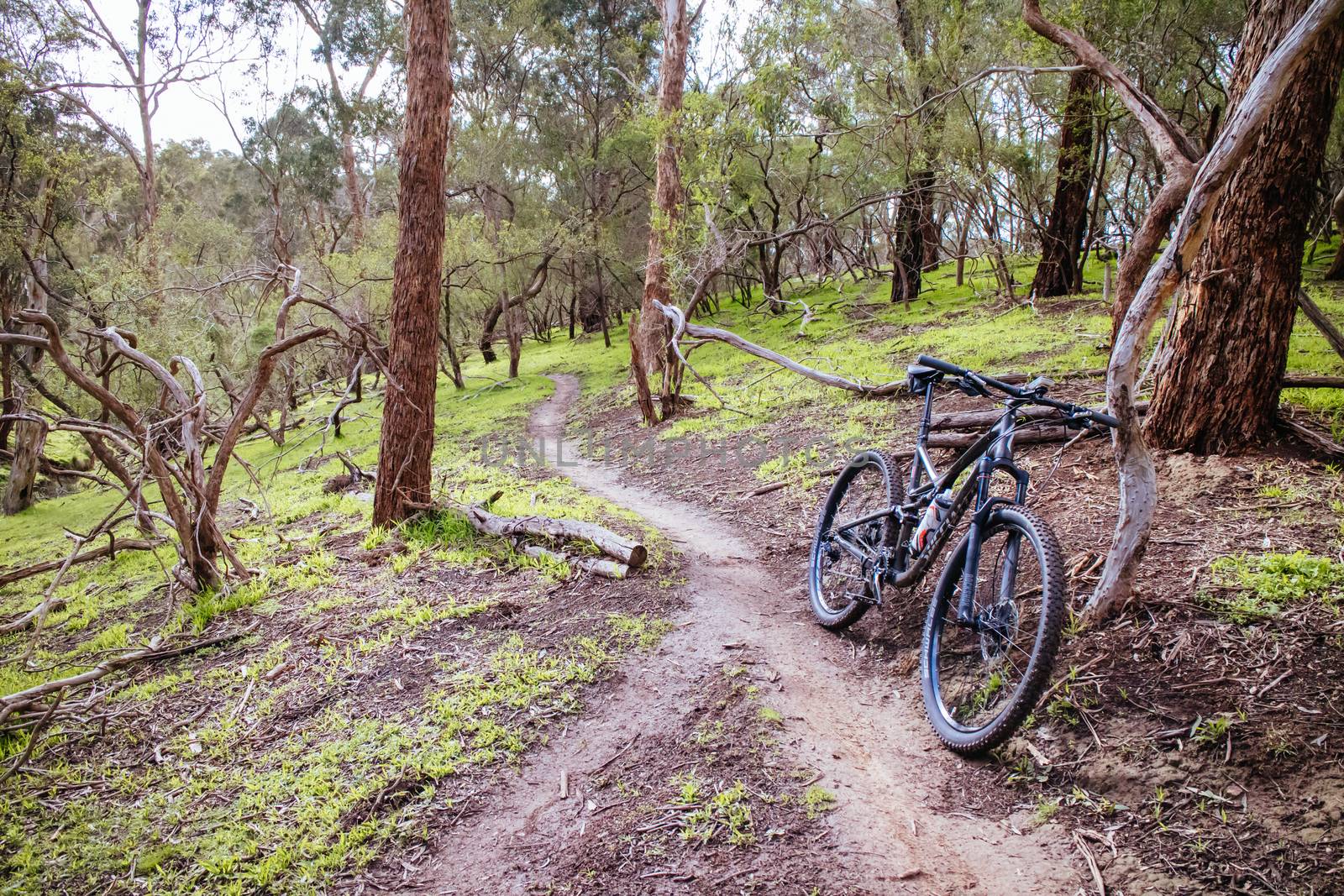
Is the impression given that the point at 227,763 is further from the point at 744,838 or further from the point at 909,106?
the point at 909,106

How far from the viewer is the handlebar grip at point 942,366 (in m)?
3.50

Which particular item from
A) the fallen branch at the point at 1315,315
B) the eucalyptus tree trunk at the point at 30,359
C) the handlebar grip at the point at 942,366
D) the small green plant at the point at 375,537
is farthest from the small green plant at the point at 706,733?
the eucalyptus tree trunk at the point at 30,359

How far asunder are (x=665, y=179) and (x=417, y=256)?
9960 mm

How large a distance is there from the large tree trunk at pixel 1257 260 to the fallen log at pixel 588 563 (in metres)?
4.15

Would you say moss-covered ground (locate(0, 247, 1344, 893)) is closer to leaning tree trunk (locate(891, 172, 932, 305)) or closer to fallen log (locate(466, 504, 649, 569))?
fallen log (locate(466, 504, 649, 569))

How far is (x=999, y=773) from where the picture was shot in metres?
2.98

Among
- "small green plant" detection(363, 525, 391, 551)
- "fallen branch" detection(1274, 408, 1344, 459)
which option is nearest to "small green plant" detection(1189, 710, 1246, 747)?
"fallen branch" detection(1274, 408, 1344, 459)

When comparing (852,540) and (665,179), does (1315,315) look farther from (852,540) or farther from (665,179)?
(665,179)

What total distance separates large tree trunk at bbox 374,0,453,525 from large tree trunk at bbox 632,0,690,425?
6.68 metres

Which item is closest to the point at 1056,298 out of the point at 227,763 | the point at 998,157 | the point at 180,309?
the point at 998,157

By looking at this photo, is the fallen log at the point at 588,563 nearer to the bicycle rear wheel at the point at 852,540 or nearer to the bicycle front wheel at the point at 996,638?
the bicycle rear wheel at the point at 852,540

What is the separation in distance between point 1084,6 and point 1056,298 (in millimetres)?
5034

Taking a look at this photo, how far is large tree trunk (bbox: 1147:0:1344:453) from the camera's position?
4555 mm

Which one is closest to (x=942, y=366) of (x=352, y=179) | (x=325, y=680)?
(x=325, y=680)
